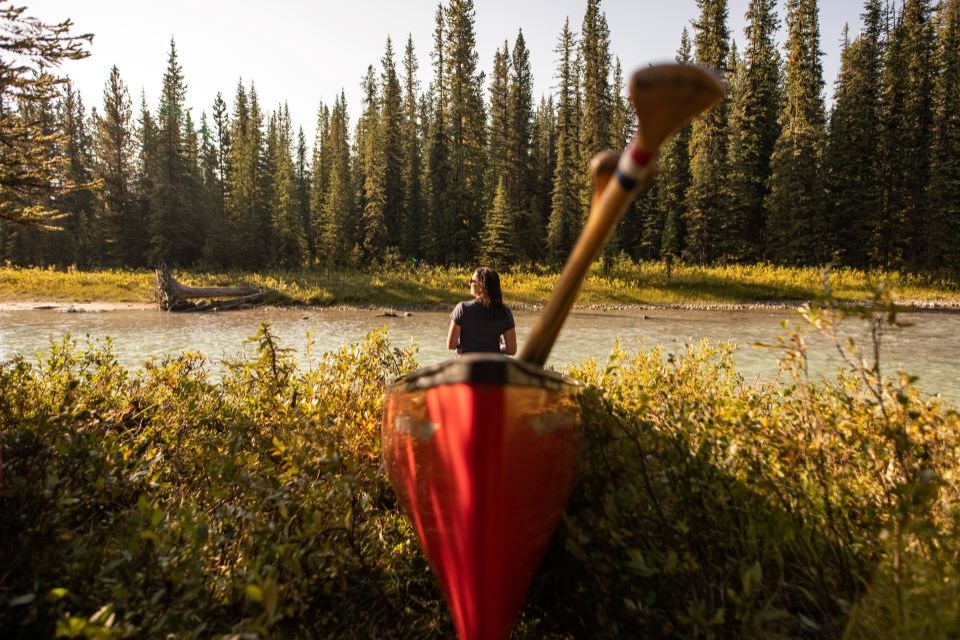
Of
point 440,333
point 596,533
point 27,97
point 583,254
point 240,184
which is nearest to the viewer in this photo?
point 583,254

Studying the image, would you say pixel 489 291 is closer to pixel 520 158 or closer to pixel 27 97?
pixel 27 97

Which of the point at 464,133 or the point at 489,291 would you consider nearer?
the point at 489,291

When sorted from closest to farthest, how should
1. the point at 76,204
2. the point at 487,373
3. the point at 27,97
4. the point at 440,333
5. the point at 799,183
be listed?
1. the point at 487,373
2. the point at 27,97
3. the point at 440,333
4. the point at 799,183
5. the point at 76,204

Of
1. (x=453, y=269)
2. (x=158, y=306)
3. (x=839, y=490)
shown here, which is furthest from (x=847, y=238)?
(x=158, y=306)

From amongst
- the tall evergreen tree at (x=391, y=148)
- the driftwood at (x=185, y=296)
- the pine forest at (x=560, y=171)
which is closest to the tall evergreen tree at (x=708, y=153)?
the pine forest at (x=560, y=171)

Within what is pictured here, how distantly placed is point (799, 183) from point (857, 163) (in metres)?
5.81

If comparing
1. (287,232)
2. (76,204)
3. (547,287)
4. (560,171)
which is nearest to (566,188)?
(560,171)

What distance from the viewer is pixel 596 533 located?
10.1 ft

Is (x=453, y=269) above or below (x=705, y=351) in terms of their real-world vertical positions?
above

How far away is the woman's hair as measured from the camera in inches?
212

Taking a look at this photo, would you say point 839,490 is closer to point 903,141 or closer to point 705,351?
point 705,351

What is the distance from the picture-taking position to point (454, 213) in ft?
148

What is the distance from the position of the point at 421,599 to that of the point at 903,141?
49080 millimetres

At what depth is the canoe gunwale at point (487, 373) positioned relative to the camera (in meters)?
2.50
